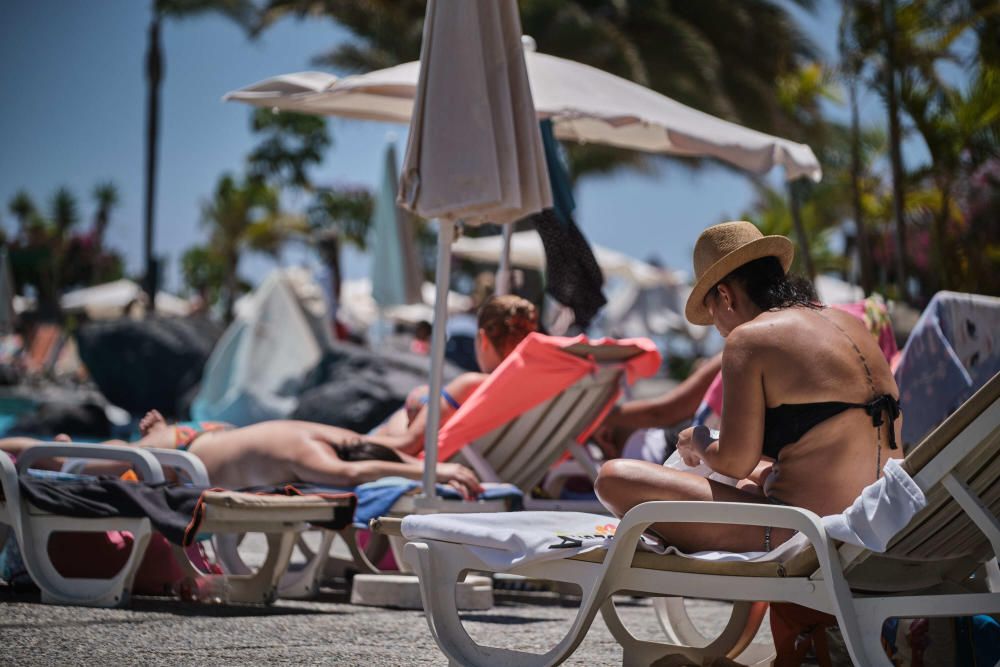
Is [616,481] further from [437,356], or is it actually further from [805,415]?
[437,356]

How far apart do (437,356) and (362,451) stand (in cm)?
67

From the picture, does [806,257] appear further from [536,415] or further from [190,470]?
[190,470]

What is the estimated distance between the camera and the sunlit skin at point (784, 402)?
2.98m

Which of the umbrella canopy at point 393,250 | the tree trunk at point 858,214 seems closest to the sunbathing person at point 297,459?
the tree trunk at point 858,214

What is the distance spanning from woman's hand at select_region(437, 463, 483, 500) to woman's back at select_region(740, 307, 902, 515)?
225 cm

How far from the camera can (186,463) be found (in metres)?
5.04

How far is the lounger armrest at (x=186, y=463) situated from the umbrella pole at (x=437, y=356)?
894 mm

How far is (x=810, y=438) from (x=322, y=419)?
7718 millimetres

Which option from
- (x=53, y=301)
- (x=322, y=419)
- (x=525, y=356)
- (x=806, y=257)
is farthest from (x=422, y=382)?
(x=53, y=301)

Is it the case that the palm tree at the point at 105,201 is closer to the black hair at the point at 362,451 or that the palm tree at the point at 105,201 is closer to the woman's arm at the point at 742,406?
the black hair at the point at 362,451

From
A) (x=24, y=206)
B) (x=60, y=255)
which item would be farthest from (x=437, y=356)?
(x=24, y=206)

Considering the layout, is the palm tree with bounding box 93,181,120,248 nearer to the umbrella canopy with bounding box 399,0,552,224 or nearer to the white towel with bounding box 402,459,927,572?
the umbrella canopy with bounding box 399,0,552,224

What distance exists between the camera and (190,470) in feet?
16.5

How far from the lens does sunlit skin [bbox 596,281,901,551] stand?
2.98 metres
